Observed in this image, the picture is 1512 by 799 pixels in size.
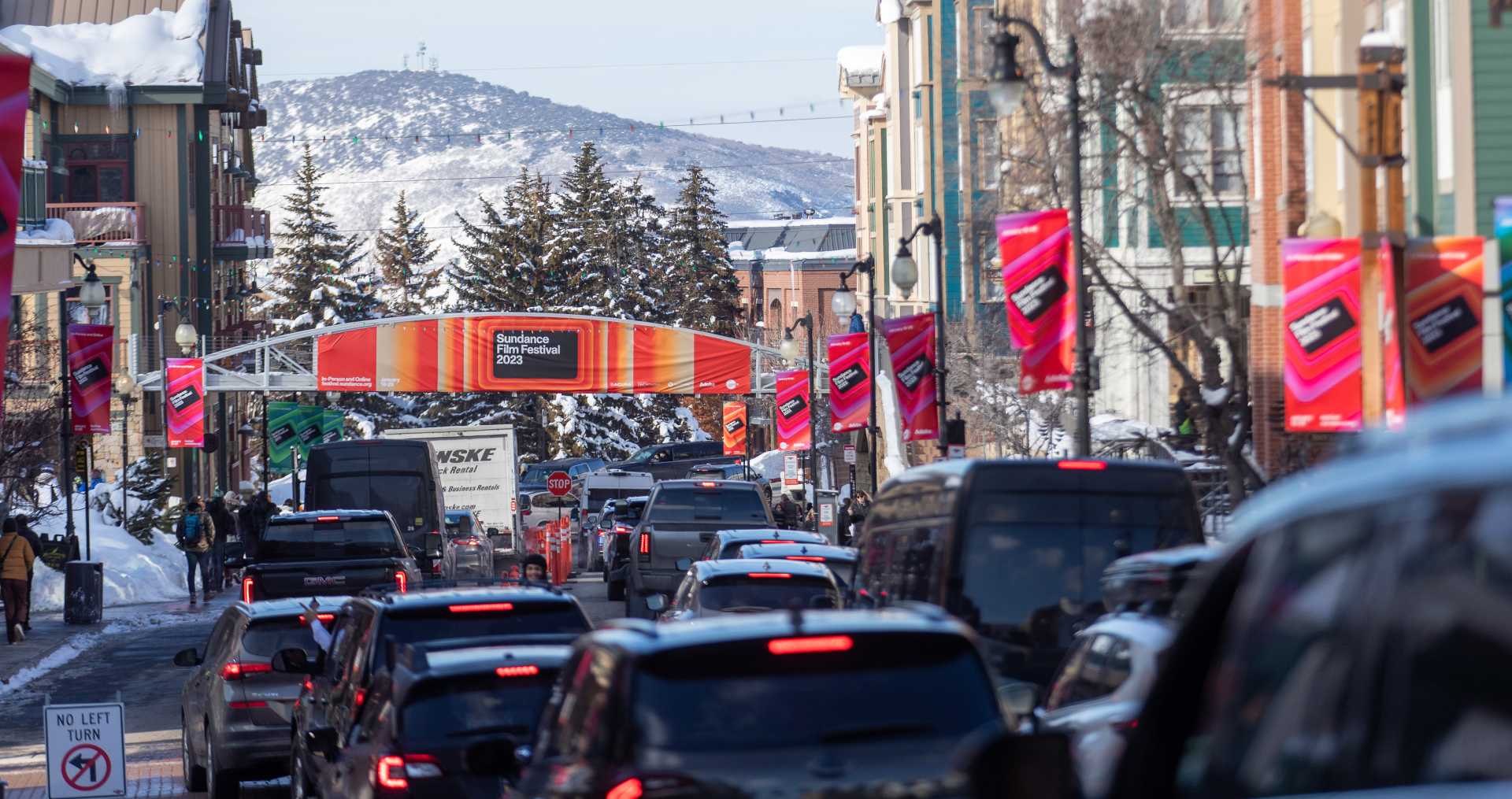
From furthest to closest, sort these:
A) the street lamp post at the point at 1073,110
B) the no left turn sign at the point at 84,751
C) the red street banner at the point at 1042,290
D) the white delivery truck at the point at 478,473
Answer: the white delivery truck at the point at 478,473 < the red street banner at the point at 1042,290 < the street lamp post at the point at 1073,110 < the no left turn sign at the point at 84,751

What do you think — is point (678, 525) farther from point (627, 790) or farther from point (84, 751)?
point (627, 790)

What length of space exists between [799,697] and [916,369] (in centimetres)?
2705

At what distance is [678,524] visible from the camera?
94.5 feet

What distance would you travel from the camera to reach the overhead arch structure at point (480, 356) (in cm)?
5847

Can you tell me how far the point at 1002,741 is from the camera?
3209 mm

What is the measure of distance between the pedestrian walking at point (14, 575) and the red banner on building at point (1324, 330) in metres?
18.2

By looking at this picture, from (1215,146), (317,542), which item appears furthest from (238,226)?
(317,542)

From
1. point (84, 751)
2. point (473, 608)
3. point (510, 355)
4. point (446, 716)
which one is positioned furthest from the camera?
point (510, 355)

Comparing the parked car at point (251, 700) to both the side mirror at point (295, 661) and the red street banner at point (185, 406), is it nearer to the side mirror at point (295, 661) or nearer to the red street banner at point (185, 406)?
the side mirror at point (295, 661)

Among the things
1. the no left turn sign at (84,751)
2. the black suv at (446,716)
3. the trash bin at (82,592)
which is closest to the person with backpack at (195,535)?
the trash bin at (82,592)

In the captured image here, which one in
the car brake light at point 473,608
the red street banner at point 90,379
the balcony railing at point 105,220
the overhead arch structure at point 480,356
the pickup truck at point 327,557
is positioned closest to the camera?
the car brake light at point 473,608

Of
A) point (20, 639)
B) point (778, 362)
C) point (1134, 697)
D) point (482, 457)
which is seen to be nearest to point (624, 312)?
point (778, 362)

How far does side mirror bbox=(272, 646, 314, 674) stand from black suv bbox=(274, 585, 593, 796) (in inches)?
40.4

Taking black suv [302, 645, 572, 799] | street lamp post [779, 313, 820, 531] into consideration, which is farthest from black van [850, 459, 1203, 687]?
street lamp post [779, 313, 820, 531]
